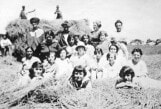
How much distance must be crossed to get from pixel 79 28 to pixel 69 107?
17.4 feet

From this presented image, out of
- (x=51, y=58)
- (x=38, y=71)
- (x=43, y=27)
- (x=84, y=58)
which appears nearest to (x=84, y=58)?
(x=84, y=58)

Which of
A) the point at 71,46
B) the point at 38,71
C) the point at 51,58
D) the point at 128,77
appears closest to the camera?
the point at 128,77

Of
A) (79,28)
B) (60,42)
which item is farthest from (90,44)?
(79,28)

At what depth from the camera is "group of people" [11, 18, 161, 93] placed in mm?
3830

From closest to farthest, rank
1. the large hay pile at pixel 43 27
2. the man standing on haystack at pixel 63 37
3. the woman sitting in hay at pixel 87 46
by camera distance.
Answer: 1. the woman sitting in hay at pixel 87 46
2. the man standing on haystack at pixel 63 37
3. the large hay pile at pixel 43 27

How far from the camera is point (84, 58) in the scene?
4.49 meters

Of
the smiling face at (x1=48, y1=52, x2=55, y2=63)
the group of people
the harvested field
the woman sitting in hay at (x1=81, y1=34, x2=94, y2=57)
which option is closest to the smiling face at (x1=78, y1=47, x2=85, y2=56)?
the group of people

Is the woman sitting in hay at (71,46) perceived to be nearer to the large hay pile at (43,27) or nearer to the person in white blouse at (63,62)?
the person in white blouse at (63,62)

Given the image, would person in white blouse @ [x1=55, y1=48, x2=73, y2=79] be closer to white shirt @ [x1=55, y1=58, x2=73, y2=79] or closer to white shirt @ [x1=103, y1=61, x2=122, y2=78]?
white shirt @ [x1=55, y1=58, x2=73, y2=79]

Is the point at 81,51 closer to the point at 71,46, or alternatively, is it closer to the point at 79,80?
the point at 71,46

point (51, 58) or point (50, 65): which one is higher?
point (51, 58)

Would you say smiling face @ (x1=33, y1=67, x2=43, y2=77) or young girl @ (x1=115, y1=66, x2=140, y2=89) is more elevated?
smiling face @ (x1=33, y1=67, x2=43, y2=77)

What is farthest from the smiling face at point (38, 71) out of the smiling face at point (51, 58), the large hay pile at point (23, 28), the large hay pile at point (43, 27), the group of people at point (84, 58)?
the large hay pile at point (43, 27)

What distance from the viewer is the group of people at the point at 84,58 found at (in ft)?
12.6
